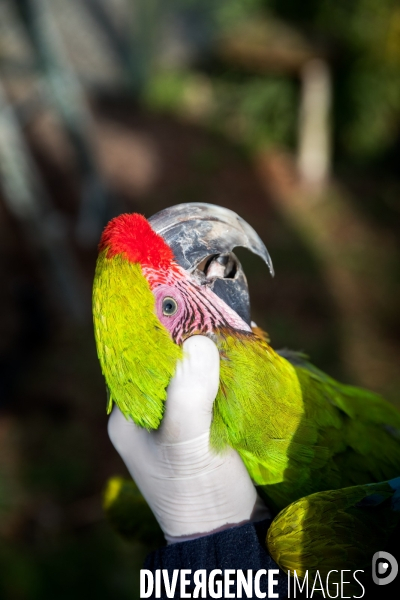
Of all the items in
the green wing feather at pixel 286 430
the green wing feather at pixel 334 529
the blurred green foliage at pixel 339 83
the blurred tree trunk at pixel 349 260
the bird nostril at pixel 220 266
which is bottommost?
the green wing feather at pixel 334 529

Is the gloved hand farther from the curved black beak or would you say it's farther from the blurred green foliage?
the blurred green foliage

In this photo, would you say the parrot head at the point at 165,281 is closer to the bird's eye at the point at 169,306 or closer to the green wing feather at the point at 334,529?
the bird's eye at the point at 169,306

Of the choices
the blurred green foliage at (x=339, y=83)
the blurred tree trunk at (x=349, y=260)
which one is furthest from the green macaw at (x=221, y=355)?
the blurred green foliage at (x=339, y=83)

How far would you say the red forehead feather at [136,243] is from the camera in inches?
48.5

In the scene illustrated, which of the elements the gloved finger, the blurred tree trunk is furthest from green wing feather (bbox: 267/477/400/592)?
the blurred tree trunk

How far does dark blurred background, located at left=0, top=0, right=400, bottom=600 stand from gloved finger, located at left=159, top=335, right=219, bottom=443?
1965mm

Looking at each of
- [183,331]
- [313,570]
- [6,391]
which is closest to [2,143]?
[6,391]

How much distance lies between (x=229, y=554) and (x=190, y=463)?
0.22 metres

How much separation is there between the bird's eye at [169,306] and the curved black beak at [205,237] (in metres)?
0.09

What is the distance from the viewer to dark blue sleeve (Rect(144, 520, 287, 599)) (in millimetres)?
1279

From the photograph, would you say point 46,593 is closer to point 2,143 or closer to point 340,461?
point 340,461

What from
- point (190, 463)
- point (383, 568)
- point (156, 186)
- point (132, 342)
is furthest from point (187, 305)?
point (156, 186)

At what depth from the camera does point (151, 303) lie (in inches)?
47.8

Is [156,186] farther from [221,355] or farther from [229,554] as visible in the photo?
[229,554]
